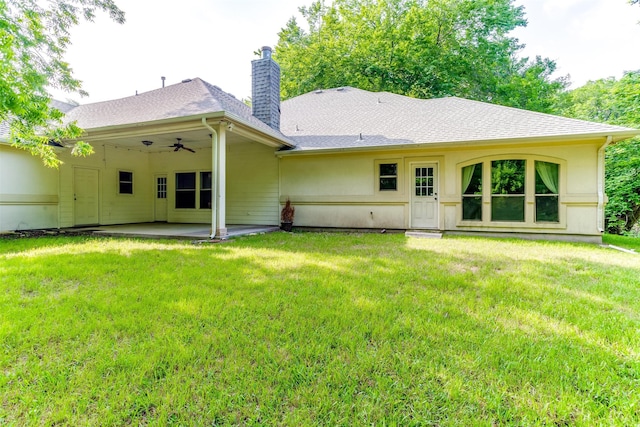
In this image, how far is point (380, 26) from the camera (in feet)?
59.4

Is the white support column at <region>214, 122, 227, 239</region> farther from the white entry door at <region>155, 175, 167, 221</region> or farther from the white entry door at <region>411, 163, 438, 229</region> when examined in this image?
the white entry door at <region>155, 175, 167, 221</region>

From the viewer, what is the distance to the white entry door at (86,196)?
9.59 meters

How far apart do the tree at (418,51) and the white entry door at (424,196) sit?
11.3m

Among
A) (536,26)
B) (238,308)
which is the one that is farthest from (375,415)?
(536,26)

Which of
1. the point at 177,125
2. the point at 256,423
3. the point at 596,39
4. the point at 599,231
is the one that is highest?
the point at 596,39

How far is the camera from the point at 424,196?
8.69m

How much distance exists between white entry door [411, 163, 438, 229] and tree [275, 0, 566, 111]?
11.3 metres

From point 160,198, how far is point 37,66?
17.3ft

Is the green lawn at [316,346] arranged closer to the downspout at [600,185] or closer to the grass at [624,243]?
the downspout at [600,185]

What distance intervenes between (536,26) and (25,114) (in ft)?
75.2

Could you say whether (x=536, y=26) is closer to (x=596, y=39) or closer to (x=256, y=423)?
(x=596, y=39)

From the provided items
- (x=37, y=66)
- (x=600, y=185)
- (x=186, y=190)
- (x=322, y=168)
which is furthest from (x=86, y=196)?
(x=600, y=185)

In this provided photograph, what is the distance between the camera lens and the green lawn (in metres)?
1.59

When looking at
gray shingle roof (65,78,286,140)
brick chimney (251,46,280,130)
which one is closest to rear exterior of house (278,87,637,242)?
brick chimney (251,46,280,130)
